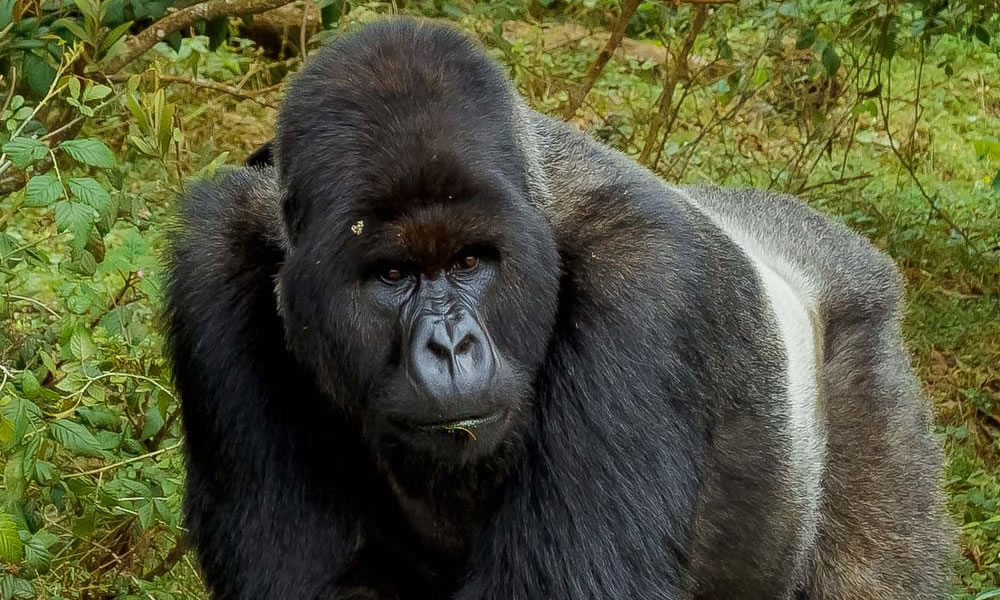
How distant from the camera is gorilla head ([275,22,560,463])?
8.65ft

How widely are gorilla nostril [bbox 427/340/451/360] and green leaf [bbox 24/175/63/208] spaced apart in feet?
3.83

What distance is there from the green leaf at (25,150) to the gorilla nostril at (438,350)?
1.26 meters

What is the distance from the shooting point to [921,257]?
6.32 m

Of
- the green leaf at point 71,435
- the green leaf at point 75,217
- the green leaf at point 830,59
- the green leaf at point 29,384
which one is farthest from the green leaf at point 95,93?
the green leaf at point 830,59

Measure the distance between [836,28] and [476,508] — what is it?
3.96 metres

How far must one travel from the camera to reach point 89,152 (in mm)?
3348

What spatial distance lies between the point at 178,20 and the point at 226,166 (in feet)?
3.27

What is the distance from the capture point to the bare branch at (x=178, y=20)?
14.1ft

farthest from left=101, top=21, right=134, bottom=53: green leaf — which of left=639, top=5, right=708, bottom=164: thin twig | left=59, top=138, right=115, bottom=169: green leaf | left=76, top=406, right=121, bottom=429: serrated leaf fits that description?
left=639, top=5, right=708, bottom=164: thin twig

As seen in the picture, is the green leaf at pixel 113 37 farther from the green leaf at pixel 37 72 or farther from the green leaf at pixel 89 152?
the green leaf at pixel 89 152

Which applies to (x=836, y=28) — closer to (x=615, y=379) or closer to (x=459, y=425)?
(x=615, y=379)

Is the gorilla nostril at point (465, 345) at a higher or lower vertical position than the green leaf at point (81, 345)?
higher

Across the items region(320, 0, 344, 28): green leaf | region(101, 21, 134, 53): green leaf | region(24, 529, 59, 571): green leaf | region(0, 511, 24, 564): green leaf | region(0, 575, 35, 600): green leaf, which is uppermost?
region(101, 21, 134, 53): green leaf

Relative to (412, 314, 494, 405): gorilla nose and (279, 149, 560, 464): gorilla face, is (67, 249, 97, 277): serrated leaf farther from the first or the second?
(412, 314, 494, 405): gorilla nose
